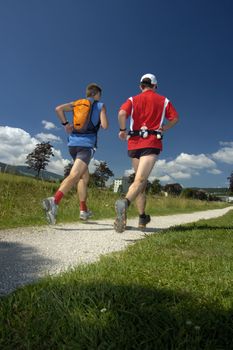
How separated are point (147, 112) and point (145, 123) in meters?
0.17

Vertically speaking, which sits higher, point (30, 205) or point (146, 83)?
point (146, 83)

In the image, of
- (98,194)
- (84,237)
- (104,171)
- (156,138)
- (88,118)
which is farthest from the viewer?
(104,171)

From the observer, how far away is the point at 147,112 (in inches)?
222

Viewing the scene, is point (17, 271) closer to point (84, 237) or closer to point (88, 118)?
point (84, 237)

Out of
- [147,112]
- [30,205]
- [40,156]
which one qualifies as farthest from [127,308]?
[40,156]

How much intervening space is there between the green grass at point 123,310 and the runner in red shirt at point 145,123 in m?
2.68

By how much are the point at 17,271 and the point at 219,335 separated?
1.80 meters

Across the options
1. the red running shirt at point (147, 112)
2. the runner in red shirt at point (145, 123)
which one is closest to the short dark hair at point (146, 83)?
the runner in red shirt at point (145, 123)

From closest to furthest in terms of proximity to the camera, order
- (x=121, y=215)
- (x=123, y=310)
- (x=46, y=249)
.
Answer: (x=123, y=310) < (x=46, y=249) < (x=121, y=215)

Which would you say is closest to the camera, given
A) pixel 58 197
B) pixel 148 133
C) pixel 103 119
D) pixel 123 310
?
pixel 123 310

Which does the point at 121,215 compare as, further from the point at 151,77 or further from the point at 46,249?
the point at 151,77

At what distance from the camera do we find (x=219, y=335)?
1771 millimetres

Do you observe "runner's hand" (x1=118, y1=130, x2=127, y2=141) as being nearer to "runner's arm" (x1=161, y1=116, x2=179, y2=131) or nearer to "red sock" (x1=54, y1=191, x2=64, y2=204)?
"runner's arm" (x1=161, y1=116, x2=179, y2=131)

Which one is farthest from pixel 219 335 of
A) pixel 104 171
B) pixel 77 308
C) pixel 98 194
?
pixel 104 171
